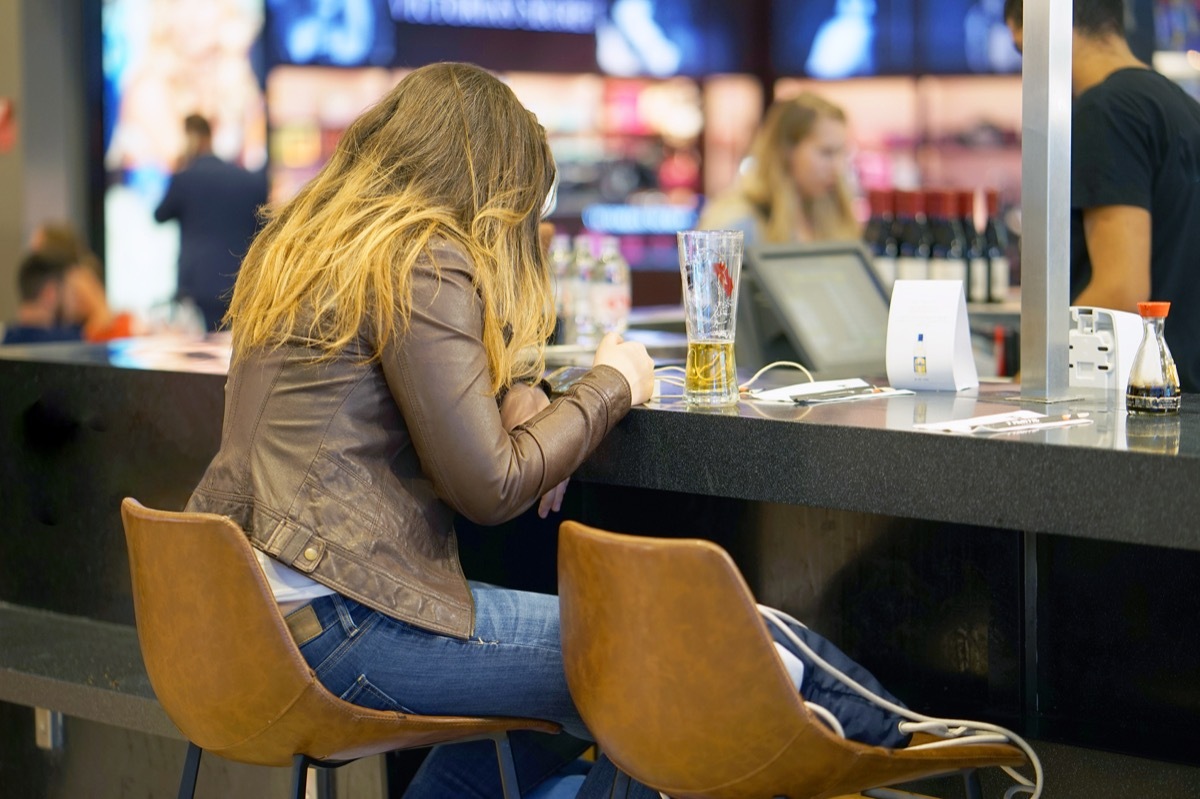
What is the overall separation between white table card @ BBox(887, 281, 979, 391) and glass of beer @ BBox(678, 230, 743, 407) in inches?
10.2

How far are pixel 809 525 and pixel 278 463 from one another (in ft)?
2.67

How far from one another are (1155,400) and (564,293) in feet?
4.73

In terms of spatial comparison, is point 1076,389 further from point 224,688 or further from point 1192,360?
point 224,688

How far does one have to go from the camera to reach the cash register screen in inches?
106

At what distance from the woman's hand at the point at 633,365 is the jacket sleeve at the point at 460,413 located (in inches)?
5.6

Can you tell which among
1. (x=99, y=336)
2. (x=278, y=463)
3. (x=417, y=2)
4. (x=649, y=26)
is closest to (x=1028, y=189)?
(x=278, y=463)

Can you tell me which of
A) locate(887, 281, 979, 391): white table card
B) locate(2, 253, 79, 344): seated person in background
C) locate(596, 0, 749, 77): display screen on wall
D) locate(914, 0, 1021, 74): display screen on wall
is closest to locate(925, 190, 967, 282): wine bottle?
locate(887, 281, 979, 391): white table card

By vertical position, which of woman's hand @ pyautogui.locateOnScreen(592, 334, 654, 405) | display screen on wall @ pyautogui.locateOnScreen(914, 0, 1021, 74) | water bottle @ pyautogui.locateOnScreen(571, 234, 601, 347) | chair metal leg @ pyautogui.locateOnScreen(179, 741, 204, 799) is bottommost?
chair metal leg @ pyautogui.locateOnScreen(179, 741, 204, 799)

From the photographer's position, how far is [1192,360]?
114 inches

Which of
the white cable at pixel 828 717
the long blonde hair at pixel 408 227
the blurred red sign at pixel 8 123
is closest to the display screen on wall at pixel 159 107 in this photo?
the blurred red sign at pixel 8 123

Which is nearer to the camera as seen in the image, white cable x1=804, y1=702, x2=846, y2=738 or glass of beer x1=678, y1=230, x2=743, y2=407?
white cable x1=804, y1=702, x2=846, y2=738

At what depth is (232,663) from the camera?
5.64 feet

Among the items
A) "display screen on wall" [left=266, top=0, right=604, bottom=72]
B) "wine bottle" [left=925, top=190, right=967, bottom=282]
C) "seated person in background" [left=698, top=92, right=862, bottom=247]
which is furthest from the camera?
"display screen on wall" [left=266, top=0, right=604, bottom=72]

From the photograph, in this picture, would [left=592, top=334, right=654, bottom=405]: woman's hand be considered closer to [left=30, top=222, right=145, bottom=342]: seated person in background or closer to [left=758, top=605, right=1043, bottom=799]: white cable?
[left=758, top=605, right=1043, bottom=799]: white cable
